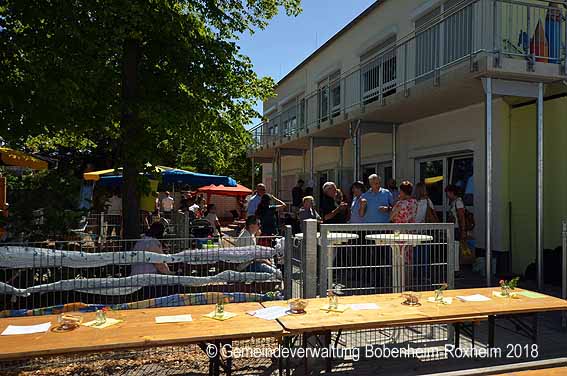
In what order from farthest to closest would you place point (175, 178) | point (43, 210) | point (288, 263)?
point (175, 178)
point (43, 210)
point (288, 263)

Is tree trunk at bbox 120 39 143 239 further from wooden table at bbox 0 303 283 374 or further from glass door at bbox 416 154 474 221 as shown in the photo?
glass door at bbox 416 154 474 221

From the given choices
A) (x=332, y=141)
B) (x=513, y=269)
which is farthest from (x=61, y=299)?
(x=332, y=141)

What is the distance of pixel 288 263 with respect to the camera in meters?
4.55

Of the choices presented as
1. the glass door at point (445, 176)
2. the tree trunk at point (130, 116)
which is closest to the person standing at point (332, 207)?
the glass door at point (445, 176)

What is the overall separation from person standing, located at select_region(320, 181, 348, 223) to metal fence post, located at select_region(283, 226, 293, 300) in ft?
11.1

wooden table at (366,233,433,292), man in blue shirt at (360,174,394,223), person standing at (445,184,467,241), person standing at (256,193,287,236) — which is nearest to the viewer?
wooden table at (366,233,433,292)

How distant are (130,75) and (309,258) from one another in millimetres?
4346

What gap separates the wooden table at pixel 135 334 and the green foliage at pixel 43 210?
2305 mm

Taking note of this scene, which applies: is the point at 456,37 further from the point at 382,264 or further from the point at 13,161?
Answer: the point at 13,161

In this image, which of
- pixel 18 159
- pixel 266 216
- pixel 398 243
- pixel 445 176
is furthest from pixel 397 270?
pixel 18 159

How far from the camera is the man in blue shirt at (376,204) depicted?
23.0 feet

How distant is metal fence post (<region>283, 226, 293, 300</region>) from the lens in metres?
4.55

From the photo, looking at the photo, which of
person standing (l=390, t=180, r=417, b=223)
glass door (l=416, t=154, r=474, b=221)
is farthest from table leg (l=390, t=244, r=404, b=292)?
glass door (l=416, t=154, r=474, b=221)

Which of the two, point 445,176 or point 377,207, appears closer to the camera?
point 377,207
